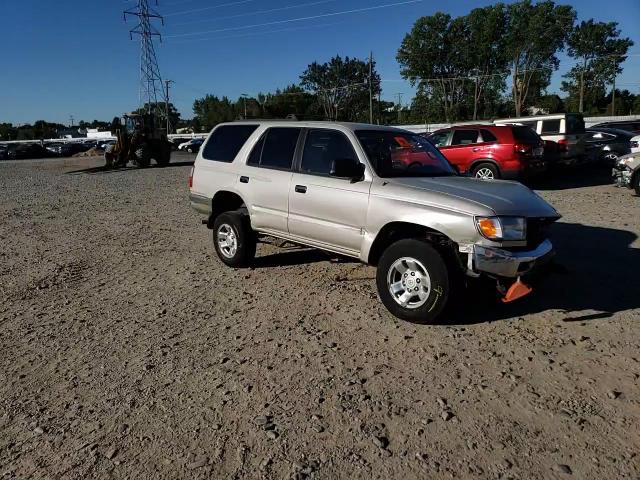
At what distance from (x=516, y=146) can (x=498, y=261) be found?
9.00m

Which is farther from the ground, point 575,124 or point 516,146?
point 575,124

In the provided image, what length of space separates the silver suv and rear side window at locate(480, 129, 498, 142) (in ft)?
24.5

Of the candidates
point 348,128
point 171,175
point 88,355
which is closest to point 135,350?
point 88,355

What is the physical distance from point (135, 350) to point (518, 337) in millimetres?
3148

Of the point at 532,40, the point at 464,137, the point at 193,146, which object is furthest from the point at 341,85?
the point at 464,137

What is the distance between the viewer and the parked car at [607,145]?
642 inches

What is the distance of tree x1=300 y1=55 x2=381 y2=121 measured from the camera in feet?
254

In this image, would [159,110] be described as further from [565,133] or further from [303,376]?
[303,376]

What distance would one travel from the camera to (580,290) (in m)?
5.35

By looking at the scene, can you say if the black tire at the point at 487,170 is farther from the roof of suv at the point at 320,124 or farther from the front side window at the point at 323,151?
the front side window at the point at 323,151

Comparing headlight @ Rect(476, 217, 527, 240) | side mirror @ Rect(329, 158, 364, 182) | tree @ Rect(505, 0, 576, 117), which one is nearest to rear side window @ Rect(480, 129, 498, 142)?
side mirror @ Rect(329, 158, 364, 182)

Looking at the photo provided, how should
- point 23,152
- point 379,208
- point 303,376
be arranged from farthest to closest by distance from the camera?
point 23,152, point 379,208, point 303,376

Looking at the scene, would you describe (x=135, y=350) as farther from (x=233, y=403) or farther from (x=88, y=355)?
(x=233, y=403)

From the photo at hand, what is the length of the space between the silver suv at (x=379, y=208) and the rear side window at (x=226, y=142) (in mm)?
19
